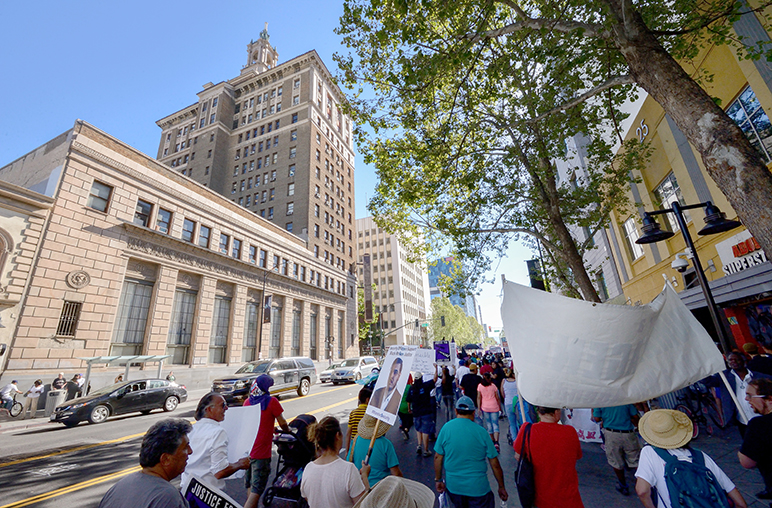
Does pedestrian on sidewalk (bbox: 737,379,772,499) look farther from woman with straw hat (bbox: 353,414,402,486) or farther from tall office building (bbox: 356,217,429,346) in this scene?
tall office building (bbox: 356,217,429,346)

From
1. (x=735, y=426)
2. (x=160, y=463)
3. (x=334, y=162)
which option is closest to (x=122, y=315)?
(x=160, y=463)

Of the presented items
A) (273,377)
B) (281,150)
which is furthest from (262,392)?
(281,150)

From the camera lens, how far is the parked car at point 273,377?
15273 mm

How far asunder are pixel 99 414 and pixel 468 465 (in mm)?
15532

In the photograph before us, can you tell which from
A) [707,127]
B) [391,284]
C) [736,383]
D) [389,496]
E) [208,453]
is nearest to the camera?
[389,496]

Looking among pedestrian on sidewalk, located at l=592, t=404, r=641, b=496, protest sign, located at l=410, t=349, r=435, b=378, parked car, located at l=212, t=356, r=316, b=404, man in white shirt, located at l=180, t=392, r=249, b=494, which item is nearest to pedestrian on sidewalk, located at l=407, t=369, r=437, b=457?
protest sign, located at l=410, t=349, r=435, b=378

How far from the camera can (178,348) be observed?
2377 cm

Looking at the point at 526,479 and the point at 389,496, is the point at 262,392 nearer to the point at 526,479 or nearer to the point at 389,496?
the point at 526,479

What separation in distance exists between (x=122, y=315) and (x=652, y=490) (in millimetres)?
25693

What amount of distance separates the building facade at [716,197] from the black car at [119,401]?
20067 mm

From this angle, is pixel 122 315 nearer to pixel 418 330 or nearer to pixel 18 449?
pixel 18 449

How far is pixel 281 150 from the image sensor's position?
154 feet

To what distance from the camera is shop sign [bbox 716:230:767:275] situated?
27.9 feet

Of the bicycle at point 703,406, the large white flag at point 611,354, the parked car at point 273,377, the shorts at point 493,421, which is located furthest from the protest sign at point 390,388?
the parked car at point 273,377
